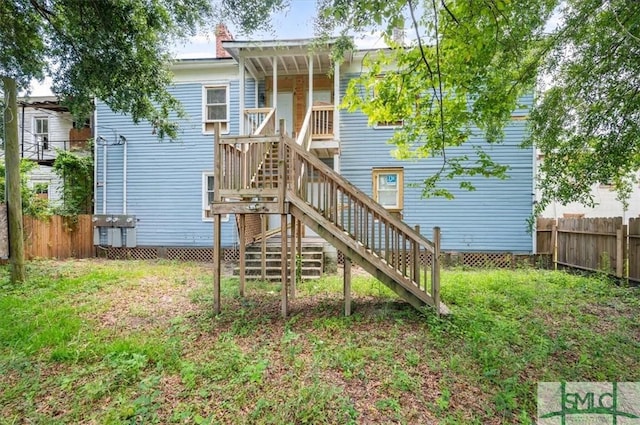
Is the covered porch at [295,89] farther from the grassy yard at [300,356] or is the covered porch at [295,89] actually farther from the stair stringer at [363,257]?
the grassy yard at [300,356]

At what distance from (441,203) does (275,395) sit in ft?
30.6

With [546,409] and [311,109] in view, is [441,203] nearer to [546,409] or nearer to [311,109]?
[311,109]

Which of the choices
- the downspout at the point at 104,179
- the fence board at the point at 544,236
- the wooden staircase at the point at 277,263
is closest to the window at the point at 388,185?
the wooden staircase at the point at 277,263

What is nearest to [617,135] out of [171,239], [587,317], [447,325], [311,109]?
[587,317]

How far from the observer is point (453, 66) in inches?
192

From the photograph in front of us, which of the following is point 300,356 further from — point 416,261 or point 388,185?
point 388,185

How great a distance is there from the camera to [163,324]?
16.3 feet

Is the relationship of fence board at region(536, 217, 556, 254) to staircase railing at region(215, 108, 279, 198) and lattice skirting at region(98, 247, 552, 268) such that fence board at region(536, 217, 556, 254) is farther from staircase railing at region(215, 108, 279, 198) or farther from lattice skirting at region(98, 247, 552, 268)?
staircase railing at region(215, 108, 279, 198)

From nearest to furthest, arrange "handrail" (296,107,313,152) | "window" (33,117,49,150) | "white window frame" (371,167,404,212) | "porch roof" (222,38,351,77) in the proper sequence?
"handrail" (296,107,313,152) < "porch roof" (222,38,351,77) < "white window frame" (371,167,404,212) < "window" (33,117,49,150)

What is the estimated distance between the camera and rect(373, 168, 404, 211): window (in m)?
11.2

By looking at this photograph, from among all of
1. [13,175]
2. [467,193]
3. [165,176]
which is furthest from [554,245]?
[13,175]

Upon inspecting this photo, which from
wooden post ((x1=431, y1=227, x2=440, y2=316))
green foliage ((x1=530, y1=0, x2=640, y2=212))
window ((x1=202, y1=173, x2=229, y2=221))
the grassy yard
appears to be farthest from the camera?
window ((x1=202, y1=173, x2=229, y2=221))

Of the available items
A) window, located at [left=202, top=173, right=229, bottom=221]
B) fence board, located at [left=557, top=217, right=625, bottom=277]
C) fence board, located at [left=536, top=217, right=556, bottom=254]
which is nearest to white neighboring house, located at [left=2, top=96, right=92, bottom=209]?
window, located at [left=202, top=173, right=229, bottom=221]

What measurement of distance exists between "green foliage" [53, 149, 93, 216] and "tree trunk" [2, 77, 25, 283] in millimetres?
6497
